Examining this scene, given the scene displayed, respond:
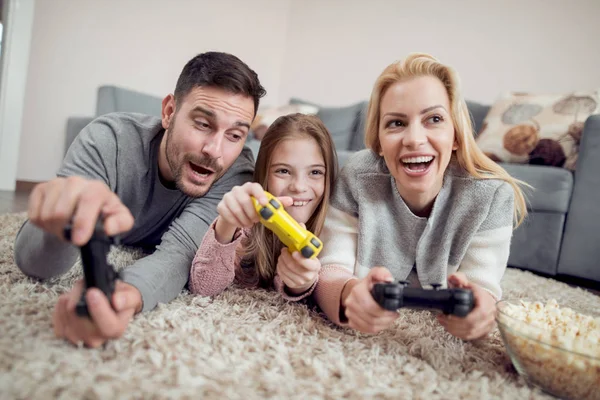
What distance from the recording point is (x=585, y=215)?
1.61 m

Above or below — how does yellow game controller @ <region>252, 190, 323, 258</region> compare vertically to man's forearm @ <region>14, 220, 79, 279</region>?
above

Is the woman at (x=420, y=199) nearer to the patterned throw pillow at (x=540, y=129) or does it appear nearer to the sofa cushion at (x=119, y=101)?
the patterned throw pillow at (x=540, y=129)

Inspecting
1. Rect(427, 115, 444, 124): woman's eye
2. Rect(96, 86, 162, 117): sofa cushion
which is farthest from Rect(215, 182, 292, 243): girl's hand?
Rect(96, 86, 162, 117): sofa cushion

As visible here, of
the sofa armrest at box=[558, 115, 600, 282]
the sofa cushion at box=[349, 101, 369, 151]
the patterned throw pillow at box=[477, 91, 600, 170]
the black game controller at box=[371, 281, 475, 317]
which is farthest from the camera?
the sofa cushion at box=[349, 101, 369, 151]

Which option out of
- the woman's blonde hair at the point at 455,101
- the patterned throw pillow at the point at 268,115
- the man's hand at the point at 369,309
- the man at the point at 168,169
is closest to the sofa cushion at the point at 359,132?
the patterned throw pillow at the point at 268,115

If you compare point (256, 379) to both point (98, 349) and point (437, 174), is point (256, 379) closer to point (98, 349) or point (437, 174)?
point (98, 349)

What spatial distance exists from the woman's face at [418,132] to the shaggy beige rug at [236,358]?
0.30m

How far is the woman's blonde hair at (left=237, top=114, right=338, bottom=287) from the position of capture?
1033 mm

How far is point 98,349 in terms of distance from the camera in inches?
22.5

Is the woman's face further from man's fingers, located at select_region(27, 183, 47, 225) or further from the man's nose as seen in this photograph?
man's fingers, located at select_region(27, 183, 47, 225)

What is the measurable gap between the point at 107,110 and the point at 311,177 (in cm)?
192

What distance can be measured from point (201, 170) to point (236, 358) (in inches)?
21.0

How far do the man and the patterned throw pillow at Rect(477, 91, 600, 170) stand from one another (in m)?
1.28

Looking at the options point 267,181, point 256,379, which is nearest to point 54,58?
point 267,181
